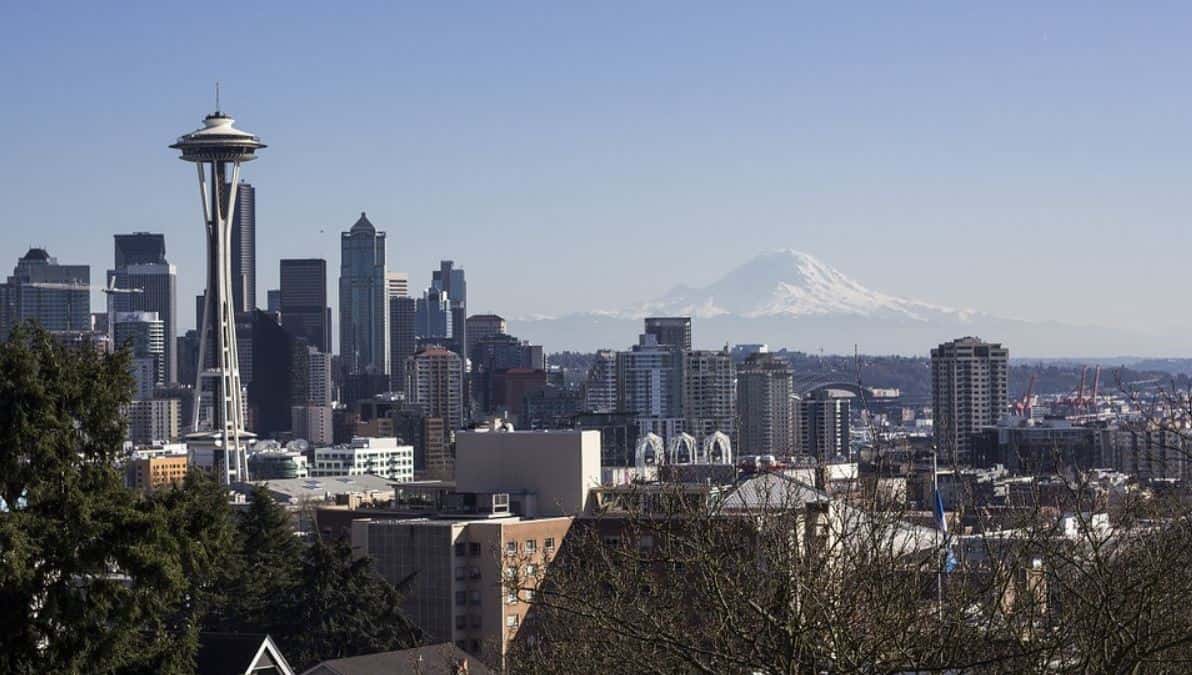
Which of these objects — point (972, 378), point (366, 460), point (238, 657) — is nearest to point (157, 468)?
point (366, 460)

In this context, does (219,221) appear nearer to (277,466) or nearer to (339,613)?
(277,466)

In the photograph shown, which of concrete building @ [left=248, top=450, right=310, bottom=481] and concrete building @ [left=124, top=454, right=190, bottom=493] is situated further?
concrete building @ [left=248, top=450, right=310, bottom=481]

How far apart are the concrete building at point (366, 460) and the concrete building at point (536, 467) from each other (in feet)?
344

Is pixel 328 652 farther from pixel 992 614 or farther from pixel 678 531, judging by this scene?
pixel 992 614

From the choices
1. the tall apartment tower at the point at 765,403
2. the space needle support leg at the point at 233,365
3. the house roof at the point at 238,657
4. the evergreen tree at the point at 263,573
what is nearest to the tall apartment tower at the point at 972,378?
the tall apartment tower at the point at 765,403

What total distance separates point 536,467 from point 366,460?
11394 cm

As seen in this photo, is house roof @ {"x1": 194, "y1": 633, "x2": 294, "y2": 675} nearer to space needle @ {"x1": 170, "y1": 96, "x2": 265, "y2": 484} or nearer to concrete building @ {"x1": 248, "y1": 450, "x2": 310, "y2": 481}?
space needle @ {"x1": 170, "y1": 96, "x2": 265, "y2": 484}

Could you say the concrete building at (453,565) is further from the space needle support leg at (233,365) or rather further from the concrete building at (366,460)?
the concrete building at (366,460)

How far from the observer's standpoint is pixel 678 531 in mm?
12711

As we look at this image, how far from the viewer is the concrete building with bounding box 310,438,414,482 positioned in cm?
16262

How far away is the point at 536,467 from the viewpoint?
53594 millimetres

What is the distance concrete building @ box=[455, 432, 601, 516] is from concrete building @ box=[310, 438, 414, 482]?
105 metres

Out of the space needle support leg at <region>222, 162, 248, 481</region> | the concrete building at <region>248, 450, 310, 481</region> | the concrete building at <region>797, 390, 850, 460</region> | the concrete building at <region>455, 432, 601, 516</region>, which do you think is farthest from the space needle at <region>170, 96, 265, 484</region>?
the concrete building at <region>797, 390, 850, 460</region>

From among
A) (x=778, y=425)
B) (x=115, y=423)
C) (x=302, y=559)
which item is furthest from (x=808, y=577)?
(x=778, y=425)
